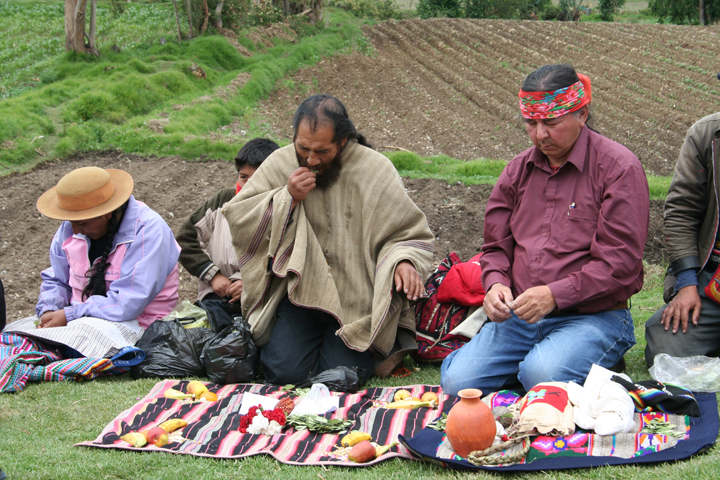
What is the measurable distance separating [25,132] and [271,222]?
26.2ft

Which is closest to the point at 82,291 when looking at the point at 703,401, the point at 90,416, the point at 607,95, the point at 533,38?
the point at 90,416

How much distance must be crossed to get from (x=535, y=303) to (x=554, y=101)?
0.99 m

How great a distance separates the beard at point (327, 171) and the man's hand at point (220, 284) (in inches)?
42.6

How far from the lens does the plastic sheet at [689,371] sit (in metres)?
3.02

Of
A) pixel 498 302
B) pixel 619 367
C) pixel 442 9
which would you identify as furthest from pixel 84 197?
pixel 442 9

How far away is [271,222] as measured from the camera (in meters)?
3.84

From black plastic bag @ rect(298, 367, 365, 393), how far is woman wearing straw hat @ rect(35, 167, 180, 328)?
4.48ft

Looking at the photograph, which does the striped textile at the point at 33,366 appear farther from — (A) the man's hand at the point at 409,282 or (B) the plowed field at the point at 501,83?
(B) the plowed field at the point at 501,83

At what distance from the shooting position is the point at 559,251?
315 centimetres

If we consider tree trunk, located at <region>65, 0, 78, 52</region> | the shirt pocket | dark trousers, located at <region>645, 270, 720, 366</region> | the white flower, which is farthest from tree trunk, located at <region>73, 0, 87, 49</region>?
dark trousers, located at <region>645, 270, 720, 366</region>

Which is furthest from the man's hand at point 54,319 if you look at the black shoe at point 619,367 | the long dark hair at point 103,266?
the black shoe at point 619,367

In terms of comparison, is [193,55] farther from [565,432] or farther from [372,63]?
[565,432]

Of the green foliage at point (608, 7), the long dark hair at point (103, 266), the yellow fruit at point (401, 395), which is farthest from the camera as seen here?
the green foliage at point (608, 7)

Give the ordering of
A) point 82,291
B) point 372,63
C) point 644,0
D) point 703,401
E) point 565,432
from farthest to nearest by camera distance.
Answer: point 644,0 → point 372,63 → point 82,291 → point 703,401 → point 565,432
